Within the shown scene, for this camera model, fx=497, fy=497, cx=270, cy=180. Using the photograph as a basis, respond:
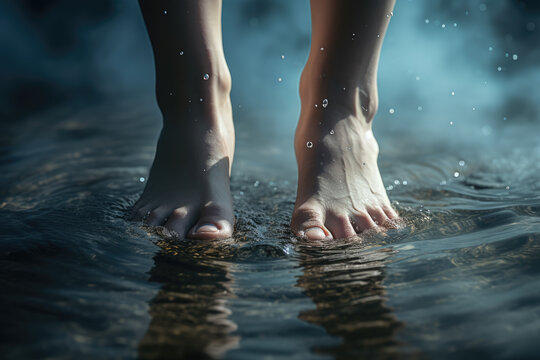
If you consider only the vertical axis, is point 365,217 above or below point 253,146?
below

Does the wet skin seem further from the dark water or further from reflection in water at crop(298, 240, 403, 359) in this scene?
reflection in water at crop(298, 240, 403, 359)

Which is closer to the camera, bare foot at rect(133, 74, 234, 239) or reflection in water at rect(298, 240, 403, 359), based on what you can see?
reflection in water at rect(298, 240, 403, 359)

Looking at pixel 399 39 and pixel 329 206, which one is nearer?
pixel 329 206

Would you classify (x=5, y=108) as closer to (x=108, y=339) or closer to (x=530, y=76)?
(x=108, y=339)

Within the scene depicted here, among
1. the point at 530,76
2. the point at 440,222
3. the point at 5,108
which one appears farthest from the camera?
the point at 530,76

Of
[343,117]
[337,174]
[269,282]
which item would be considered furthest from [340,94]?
[269,282]

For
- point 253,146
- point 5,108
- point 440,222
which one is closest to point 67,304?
point 440,222

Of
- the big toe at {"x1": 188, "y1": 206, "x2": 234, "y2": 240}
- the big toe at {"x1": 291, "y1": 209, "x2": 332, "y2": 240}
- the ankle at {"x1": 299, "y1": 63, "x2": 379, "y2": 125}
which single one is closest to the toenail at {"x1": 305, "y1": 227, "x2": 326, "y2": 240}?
the big toe at {"x1": 291, "y1": 209, "x2": 332, "y2": 240}

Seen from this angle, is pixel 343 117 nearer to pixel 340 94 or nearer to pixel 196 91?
pixel 340 94
